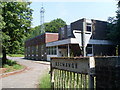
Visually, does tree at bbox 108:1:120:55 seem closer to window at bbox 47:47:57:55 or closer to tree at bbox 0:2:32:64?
window at bbox 47:47:57:55

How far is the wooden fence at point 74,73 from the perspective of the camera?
351 centimetres

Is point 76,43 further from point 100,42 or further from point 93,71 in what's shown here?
point 93,71

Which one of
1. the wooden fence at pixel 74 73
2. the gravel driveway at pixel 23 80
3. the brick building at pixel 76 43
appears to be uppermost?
the brick building at pixel 76 43

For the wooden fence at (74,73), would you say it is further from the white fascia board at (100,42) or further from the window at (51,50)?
the window at (51,50)

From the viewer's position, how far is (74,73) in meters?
4.55

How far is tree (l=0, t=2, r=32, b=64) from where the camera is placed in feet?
53.0

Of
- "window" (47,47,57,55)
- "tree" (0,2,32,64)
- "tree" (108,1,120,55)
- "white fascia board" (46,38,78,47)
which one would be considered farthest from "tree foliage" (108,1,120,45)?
"tree" (0,2,32,64)

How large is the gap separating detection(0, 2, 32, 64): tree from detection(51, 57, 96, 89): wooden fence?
10951mm

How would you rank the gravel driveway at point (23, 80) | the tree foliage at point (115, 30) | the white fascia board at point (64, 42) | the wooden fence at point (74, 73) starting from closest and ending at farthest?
the wooden fence at point (74, 73) < the gravel driveway at point (23, 80) < the white fascia board at point (64, 42) < the tree foliage at point (115, 30)

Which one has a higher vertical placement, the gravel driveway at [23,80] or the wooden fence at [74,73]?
the wooden fence at [74,73]

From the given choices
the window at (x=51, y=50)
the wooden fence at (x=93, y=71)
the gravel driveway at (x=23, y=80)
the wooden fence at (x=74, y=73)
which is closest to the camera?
the wooden fence at (x=93, y=71)

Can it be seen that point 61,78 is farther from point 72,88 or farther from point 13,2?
point 13,2

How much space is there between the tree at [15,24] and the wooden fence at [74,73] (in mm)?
10951

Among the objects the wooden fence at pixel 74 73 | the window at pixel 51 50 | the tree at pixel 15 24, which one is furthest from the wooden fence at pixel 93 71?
the window at pixel 51 50
